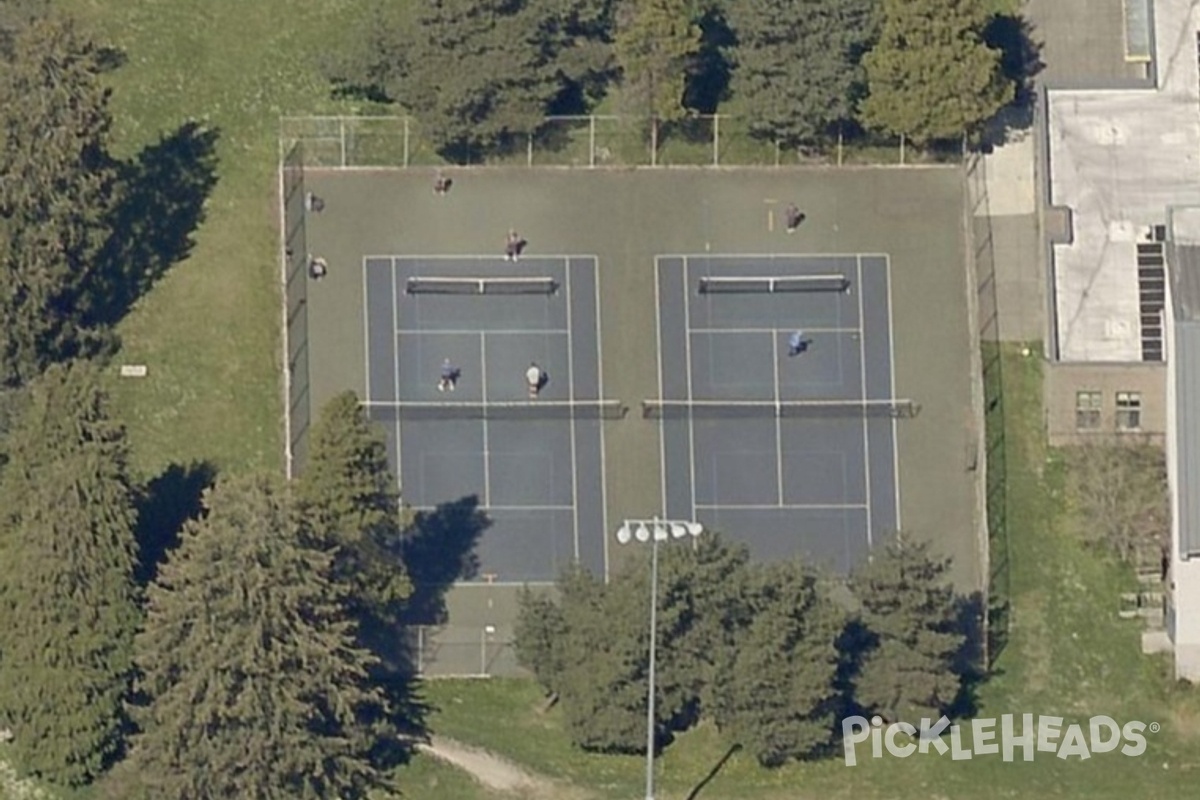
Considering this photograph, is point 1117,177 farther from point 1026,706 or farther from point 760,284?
point 1026,706

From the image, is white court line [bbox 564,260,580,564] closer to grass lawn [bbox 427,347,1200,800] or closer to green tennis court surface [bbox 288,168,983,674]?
green tennis court surface [bbox 288,168,983,674]

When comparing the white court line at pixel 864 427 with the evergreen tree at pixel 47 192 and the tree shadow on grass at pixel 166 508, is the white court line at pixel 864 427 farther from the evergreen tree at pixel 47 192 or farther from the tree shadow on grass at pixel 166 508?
the evergreen tree at pixel 47 192

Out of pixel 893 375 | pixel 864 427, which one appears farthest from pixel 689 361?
pixel 893 375

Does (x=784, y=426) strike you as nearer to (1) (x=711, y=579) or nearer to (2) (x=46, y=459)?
(1) (x=711, y=579)

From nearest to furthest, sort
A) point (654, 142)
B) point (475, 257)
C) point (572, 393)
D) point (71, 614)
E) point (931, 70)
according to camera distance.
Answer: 1. point (71, 614)
2. point (572, 393)
3. point (931, 70)
4. point (475, 257)
5. point (654, 142)

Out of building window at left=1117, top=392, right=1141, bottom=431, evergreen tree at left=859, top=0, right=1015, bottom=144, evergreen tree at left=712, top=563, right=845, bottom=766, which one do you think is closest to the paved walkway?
evergreen tree at left=859, top=0, right=1015, bottom=144

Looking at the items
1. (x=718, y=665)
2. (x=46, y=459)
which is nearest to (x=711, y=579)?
(x=718, y=665)
